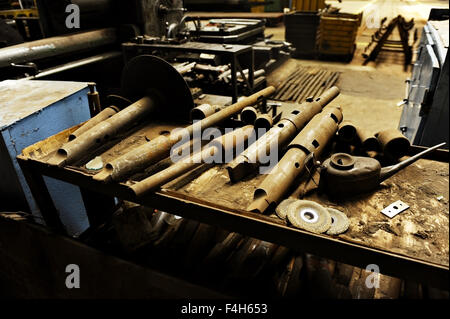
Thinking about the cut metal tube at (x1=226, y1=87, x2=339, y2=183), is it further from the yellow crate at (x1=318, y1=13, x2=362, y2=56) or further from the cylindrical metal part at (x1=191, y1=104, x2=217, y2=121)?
the yellow crate at (x1=318, y1=13, x2=362, y2=56)

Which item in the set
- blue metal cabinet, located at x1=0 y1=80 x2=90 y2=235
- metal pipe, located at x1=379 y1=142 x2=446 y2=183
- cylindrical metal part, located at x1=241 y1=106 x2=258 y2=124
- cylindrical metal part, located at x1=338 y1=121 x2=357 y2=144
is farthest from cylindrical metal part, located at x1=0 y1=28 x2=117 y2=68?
metal pipe, located at x1=379 y1=142 x2=446 y2=183

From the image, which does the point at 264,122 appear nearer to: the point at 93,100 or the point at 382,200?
the point at 382,200

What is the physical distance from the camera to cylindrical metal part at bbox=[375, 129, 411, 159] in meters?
1.32

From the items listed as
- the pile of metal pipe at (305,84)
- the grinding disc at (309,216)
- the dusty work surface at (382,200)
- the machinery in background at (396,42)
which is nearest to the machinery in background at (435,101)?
the dusty work surface at (382,200)

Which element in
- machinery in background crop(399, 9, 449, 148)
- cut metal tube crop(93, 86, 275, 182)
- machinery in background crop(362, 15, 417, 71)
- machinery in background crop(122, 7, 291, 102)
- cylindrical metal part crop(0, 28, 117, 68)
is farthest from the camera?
machinery in background crop(362, 15, 417, 71)

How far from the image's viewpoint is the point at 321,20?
22.1ft

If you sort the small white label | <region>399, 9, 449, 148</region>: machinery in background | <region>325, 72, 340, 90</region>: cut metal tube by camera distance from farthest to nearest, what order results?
<region>325, 72, 340, 90</region>: cut metal tube, <region>399, 9, 449, 148</region>: machinery in background, the small white label

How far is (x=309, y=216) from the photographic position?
1051mm

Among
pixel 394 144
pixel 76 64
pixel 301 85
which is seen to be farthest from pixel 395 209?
pixel 301 85

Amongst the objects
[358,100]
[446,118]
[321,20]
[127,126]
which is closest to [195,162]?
[127,126]

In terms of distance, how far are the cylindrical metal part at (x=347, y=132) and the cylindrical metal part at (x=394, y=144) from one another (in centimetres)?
12

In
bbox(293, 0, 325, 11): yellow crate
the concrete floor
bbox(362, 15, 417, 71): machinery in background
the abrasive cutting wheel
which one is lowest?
the concrete floor

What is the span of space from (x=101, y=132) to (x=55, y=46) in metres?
1.96

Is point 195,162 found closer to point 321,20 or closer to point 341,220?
point 341,220
